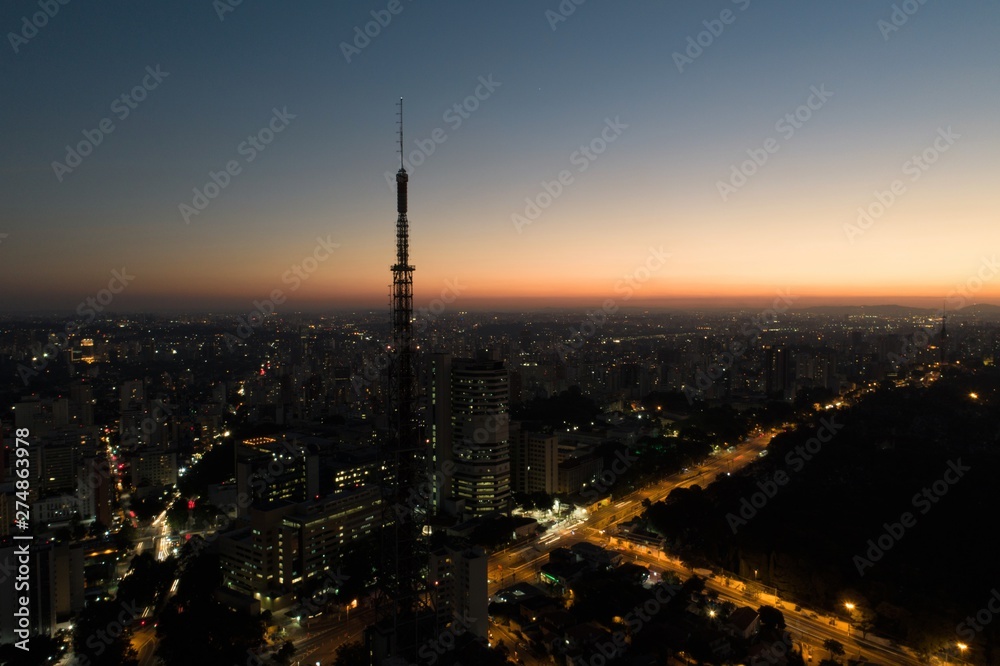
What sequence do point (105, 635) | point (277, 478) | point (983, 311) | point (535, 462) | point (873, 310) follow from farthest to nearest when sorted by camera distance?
point (873, 310) → point (983, 311) → point (535, 462) → point (277, 478) → point (105, 635)

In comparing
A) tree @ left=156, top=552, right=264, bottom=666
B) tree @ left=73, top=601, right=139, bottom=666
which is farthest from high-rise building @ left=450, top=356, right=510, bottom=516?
tree @ left=73, top=601, right=139, bottom=666

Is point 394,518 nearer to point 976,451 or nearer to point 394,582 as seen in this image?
point 394,582

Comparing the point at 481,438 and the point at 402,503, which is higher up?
the point at 402,503

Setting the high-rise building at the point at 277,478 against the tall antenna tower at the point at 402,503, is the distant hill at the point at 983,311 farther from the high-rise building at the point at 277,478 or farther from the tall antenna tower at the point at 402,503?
the tall antenna tower at the point at 402,503

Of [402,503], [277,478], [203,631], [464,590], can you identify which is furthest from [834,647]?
[277,478]

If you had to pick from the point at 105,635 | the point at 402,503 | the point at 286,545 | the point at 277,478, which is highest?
the point at 402,503

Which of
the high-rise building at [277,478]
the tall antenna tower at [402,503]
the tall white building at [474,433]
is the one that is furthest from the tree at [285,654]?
the tall white building at [474,433]

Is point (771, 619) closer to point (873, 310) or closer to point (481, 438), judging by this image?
point (481, 438)

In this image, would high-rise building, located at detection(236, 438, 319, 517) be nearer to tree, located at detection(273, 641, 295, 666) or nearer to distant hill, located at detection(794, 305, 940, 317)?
tree, located at detection(273, 641, 295, 666)
